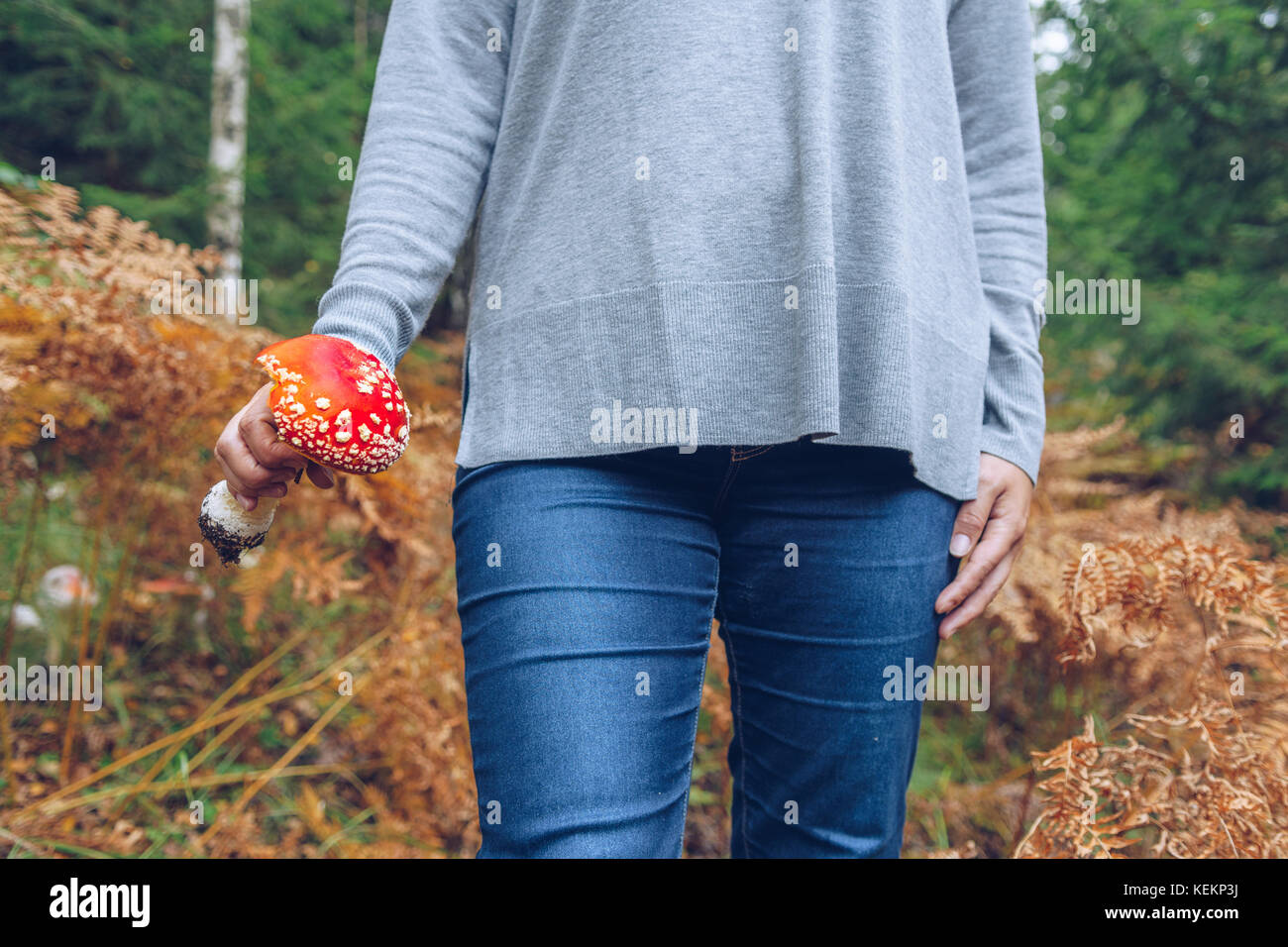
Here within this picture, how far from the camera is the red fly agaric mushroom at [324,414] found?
33.7 inches

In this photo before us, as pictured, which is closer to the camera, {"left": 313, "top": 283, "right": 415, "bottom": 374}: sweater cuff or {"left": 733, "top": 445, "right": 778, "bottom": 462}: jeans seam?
{"left": 313, "top": 283, "right": 415, "bottom": 374}: sweater cuff

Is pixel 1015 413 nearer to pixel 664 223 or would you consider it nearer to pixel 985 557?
pixel 985 557

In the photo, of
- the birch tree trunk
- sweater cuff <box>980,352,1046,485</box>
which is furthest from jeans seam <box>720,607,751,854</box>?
the birch tree trunk

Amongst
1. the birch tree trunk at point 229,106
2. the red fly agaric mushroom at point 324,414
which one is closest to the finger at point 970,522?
the red fly agaric mushroom at point 324,414

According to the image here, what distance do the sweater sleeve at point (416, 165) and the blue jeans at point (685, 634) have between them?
27 cm

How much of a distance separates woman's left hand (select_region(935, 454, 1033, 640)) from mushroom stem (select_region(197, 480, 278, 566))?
1005 mm

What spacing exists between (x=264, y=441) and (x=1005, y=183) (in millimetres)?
1298

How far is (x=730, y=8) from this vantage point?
41.3 inches

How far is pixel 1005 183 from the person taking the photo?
138cm

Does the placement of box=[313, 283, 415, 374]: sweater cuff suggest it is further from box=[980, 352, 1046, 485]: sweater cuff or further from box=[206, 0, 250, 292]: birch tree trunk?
box=[206, 0, 250, 292]: birch tree trunk

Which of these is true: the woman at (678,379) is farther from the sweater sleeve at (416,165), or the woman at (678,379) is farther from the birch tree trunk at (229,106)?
the birch tree trunk at (229,106)

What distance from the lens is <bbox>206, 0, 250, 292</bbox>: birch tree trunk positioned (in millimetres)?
5719

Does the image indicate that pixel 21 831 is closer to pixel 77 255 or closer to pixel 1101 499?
pixel 77 255

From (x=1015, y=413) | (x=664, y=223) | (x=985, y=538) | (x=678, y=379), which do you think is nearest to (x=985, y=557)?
(x=985, y=538)
